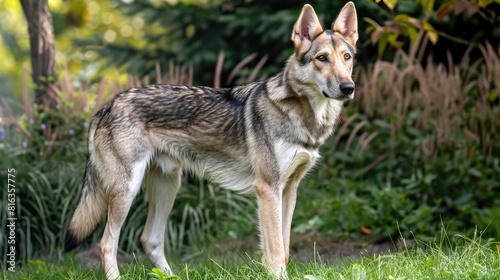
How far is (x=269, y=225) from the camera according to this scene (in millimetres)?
5371

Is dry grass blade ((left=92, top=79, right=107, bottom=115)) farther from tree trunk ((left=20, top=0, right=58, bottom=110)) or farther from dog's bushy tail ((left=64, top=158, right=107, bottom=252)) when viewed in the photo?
dog's bushy tail ((left=64, top=158, right=107, bottom=252))

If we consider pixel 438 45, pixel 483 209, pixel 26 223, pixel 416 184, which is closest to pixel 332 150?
pixel 416 184

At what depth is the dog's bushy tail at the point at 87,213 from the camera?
5.85 meters

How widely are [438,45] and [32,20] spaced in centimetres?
552

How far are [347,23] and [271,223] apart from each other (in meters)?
1.64

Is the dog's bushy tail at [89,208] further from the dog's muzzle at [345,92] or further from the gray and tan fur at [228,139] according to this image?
the dog's muzzle at [345,92]

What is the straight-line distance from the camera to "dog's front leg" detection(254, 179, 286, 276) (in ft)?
17.5

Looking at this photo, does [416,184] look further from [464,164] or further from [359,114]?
[359,114]

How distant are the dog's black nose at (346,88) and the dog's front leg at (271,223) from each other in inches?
35.0

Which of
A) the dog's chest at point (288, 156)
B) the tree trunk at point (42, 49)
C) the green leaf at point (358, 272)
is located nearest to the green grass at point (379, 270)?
the green leaf at point (358, 272)

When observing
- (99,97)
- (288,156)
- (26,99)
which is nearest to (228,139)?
(288,156)

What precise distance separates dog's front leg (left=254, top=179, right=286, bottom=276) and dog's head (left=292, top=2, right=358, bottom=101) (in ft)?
2.69

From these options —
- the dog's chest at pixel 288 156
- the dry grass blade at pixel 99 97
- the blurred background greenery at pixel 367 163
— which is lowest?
the blurred background greenery at pixel 367 163

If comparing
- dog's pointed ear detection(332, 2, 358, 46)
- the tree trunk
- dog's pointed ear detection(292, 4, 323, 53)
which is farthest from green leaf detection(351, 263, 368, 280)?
the tree trunk
